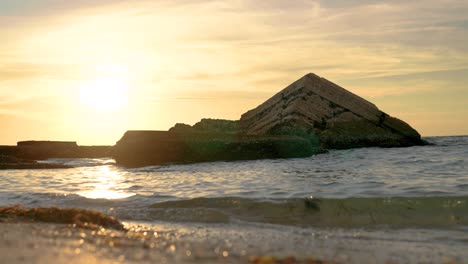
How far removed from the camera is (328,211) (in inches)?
219

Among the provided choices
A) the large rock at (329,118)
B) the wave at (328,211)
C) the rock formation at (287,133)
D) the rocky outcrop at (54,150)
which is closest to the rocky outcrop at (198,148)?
the rock formation at (287,133)

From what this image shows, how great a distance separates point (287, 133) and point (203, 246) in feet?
38.4

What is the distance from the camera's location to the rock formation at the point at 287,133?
13.0m

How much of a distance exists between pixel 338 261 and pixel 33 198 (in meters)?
4.86

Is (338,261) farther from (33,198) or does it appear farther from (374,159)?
(374,159)

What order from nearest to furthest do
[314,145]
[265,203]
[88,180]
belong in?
[265,203]
[88,180]
[314,145]

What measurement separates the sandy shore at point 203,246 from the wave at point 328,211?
63 cm

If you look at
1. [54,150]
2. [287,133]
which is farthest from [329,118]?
[54,150]

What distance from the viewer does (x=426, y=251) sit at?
3676mm

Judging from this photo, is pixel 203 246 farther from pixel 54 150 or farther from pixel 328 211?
pixel 54 150

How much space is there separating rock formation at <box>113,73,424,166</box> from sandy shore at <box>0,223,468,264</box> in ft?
27.5

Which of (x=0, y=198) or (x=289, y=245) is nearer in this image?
(x=289, y=245)

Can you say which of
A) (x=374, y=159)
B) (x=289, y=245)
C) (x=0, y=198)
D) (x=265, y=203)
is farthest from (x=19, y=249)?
(x=374, y=159)

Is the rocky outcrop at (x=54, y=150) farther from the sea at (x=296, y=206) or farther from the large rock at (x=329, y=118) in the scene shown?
the sea at (x=296, y=206)
